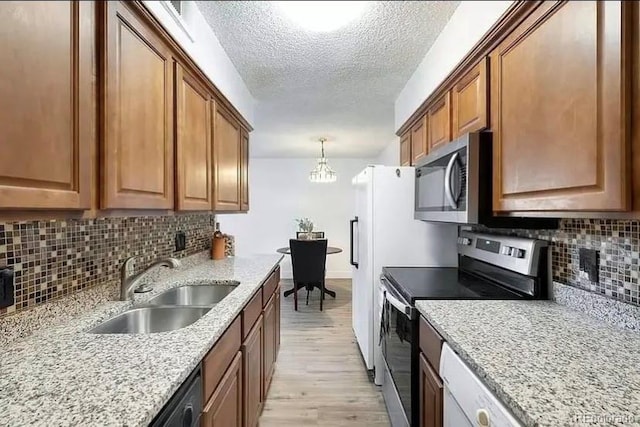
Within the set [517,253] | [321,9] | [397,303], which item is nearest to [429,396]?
[397,303]

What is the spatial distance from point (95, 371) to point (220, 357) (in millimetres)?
441

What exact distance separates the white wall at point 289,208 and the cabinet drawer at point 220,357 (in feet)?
15.4

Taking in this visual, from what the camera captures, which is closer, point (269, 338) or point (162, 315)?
point (162, 315)

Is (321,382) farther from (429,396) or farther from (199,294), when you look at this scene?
(429,396)

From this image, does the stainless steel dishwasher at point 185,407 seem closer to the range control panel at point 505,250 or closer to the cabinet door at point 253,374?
the cabinet door at point 253,374

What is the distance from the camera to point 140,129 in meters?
1.23

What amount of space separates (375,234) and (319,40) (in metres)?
1.26

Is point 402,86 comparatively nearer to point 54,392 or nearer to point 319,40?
point 319,40

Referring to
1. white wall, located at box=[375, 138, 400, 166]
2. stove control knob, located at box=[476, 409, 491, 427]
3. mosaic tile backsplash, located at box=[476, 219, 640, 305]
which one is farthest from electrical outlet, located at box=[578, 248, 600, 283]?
white wall, located at box=[375, 138, 400, 166]

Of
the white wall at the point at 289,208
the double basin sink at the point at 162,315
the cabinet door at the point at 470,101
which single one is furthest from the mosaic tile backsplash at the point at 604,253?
the white wall at the point at 289,208

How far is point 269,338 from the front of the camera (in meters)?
2.26

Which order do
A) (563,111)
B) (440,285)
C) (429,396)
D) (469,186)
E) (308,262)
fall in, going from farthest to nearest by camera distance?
1. (308,262)
2. (440,285)
3. (469,186)
4. (429,396)
5. (563,111)

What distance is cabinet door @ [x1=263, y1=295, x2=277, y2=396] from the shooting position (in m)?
2.10

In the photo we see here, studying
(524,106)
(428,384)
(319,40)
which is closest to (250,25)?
(319,40)
